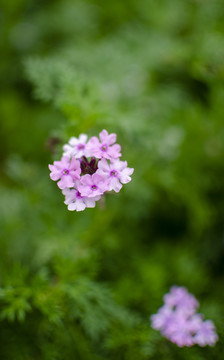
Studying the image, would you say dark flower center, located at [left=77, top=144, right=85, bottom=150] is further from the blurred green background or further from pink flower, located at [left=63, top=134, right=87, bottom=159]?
the blurred green background

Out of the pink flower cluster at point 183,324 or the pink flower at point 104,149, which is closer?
the pink flower at point 104,149

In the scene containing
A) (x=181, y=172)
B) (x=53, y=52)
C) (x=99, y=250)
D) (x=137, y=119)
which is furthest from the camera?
(x=53, y=52)

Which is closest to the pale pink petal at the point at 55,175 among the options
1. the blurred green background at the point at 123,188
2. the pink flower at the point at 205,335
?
the blurred green background at the point at 123,188

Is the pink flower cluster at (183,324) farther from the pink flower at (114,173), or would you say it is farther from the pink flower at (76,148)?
the pink flower at (76,148)

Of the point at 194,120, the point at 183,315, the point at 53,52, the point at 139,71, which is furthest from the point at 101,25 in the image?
the point at 183,315

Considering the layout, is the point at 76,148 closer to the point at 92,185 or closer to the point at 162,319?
the point at 92,185

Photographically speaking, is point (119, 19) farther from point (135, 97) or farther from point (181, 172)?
point (181, 172)
